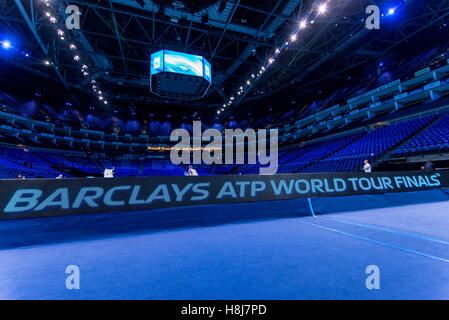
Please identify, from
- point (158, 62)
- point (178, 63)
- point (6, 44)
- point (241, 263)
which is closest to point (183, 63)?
point (178, 63)

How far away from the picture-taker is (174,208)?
2775 millimetres

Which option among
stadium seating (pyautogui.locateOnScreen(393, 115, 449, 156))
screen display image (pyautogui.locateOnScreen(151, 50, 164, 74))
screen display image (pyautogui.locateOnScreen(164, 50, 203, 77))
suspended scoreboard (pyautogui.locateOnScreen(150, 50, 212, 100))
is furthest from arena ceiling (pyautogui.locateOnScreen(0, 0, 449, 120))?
stadium seating (pyautogui.locateOnScreen(393, 115, 449, 156))

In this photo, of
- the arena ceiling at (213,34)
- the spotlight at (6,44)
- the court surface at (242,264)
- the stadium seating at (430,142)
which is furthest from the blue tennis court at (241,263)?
the spotlight at (6,44)

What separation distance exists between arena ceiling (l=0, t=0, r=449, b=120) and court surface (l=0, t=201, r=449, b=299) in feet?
34.4

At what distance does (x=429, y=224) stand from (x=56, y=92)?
30463mm

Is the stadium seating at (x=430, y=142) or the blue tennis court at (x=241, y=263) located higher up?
the stadium seating at (x=430, y=142)

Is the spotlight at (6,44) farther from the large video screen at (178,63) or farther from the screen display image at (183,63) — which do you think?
the screen display image at (183,63)

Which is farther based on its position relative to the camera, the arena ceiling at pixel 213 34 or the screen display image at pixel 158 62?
the arena ceiling at pixel 213 34

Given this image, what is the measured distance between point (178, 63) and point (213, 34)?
438cm

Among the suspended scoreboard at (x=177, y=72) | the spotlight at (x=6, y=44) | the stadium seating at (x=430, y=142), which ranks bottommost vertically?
the stadium seating at (x=430, y=142)

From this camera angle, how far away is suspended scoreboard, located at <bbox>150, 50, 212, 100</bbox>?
10.2 meters

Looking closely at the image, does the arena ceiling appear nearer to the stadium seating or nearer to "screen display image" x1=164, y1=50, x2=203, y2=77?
"screen display image" x1=164, y1=50, x2=203, y2=77

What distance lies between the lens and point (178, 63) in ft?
34.1

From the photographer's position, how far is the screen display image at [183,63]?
10195 millimetres
